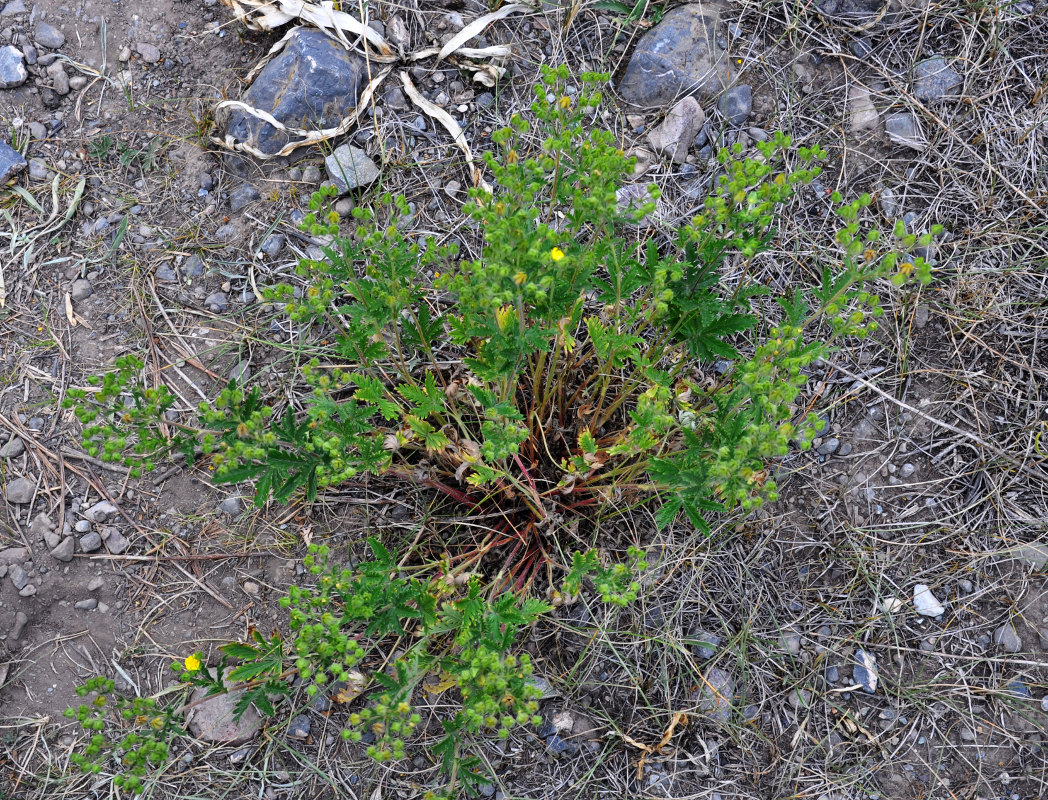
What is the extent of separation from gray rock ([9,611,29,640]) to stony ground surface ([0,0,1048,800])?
0.09 ft

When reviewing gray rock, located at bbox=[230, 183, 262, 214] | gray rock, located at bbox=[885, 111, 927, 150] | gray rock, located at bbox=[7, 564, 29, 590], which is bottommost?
gray rock, located at bbox=[7, 564, 29, 590]

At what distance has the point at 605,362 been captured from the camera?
3.13m

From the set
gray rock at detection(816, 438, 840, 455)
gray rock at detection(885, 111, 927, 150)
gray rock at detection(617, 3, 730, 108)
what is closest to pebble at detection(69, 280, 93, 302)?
gray rock at detection(617, 3, 730, 108)

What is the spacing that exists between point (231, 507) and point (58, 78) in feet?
8.02

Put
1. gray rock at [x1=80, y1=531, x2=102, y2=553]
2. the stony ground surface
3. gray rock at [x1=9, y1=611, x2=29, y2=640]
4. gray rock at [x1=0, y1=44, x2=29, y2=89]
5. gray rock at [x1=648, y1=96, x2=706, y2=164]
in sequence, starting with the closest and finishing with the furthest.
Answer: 1. the stony ground surface
2. gray rock at [x1=9, y1=611, x2=29, y2=640]
3. gray rock at [x1=80, y1=531, x2=102, y2=553]
4. gray rock at [x1=648, y1=96, x2=706, y2=164]
5. gray rock at [x1=0, y1=44, x2=29, y2=89]

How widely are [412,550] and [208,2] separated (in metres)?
3.08

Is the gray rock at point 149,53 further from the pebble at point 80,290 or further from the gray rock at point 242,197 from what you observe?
the pebble at point 80,290

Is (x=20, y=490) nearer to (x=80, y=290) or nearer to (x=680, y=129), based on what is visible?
(x=80, y=290)

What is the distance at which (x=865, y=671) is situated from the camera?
123 inches

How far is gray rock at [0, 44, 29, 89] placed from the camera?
3.87 metres

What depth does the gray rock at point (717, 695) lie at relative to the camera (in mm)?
3064

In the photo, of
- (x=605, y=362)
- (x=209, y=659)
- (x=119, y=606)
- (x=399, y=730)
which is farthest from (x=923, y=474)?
(x=119, y=606)

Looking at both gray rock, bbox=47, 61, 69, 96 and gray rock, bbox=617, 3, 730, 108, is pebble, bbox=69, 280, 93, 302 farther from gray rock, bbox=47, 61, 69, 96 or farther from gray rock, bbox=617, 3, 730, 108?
gray rock, bbox=617, 3, 730, 108

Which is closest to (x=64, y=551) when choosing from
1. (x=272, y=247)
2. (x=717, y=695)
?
(x=272, y=247)
